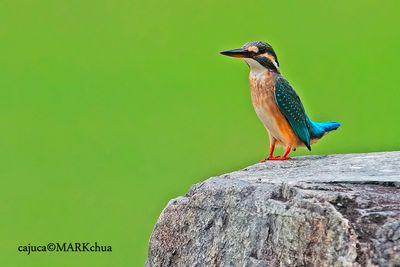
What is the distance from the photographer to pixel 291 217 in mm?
3457

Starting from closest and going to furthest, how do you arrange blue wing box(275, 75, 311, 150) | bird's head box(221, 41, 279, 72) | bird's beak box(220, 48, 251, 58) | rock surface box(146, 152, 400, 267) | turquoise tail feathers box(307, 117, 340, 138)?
1. rock surface box(146, 152, 400, 267)
2. bird's beak box(220, 48, 251, 58)
3. bird's head box(221, 41, 279, 72)
4. blue wing box(275, 75, 311, 150)
5. turquoise tail feathers box(307, 117, 340, 138)

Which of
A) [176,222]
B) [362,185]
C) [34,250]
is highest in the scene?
[362,185]

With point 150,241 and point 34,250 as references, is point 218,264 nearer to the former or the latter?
point 150,241

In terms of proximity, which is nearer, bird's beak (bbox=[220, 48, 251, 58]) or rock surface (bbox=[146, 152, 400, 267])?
rock surface (bbox=[146, 152, 400, 267])

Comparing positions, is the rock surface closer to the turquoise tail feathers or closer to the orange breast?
the orange breast

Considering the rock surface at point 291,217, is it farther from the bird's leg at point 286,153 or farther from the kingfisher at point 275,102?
the kingfisher at point 275,102

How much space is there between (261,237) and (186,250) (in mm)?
620

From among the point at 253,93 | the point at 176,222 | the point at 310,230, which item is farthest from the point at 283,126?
the point at 310,230

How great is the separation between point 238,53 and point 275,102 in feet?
1.32

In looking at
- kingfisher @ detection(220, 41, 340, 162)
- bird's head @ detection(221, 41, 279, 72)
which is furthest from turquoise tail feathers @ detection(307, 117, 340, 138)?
bird's head @ detection(221, 41, 279, 72)

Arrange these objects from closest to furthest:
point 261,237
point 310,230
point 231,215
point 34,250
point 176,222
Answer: point 310,230 → point 261,237 → point 231,215 → point 176,222 → point 34,250

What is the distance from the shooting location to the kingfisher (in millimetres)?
5004

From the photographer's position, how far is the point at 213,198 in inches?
161

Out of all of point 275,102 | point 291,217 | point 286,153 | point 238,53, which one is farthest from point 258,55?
point 291,217
